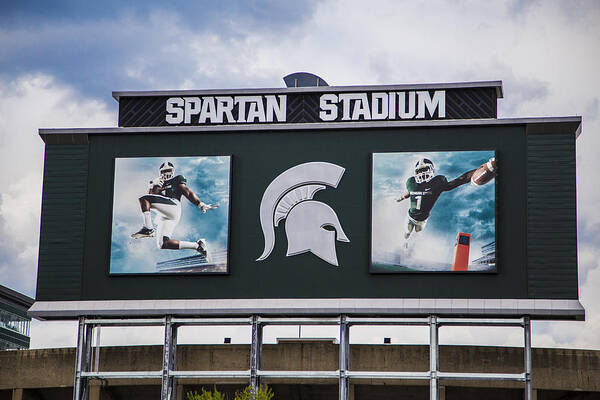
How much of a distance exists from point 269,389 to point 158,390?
19.2 ft

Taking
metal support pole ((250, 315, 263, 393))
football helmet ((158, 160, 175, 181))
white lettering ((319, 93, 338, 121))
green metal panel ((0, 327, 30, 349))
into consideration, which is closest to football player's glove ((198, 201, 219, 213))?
football helmet ((158, 160, 175, 181))

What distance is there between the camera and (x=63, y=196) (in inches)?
1827

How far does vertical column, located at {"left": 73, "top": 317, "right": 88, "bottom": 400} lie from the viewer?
44.4 metres

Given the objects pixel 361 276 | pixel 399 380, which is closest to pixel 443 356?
pixel 399 380

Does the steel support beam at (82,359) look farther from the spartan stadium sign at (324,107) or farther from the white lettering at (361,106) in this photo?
the white lettering at (361,106)

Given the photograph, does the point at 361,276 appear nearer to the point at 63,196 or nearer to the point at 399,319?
the point at 399,319

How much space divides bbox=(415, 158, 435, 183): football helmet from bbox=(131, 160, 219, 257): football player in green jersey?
26.2 ft

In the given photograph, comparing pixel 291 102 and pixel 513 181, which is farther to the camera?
pixel 291 102

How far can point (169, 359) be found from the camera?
44406 mm

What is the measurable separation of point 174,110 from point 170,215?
4488 mm

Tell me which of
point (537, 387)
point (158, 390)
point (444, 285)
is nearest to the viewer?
point (444, 285)

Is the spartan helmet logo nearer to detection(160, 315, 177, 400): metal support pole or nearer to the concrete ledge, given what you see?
the concrete ledge

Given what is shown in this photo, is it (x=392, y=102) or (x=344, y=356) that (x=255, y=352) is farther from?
(x=392, y=102)

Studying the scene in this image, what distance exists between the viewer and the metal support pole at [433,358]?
4219 centimetres
